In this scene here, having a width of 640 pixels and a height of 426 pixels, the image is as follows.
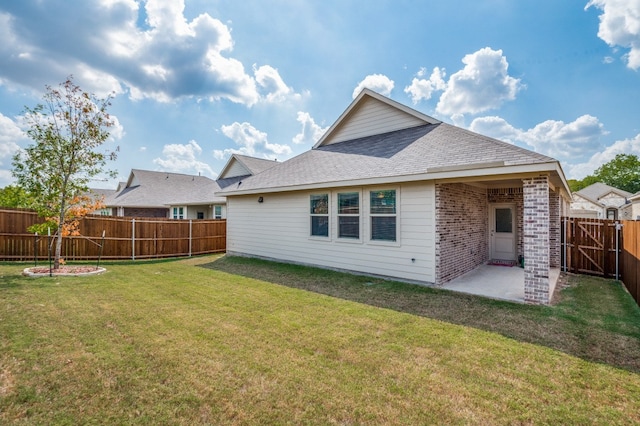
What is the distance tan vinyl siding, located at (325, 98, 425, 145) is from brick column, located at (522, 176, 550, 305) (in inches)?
222

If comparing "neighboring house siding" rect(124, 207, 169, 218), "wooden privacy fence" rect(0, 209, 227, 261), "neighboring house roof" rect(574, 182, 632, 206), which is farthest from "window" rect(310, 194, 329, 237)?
"neighboring house roof" rect(574, 182, 632, 206)

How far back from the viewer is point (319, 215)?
966 cm

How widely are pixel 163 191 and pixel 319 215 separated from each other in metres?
19.3

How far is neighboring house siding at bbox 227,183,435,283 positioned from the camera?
7359 mm

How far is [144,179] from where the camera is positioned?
24781 millimetres

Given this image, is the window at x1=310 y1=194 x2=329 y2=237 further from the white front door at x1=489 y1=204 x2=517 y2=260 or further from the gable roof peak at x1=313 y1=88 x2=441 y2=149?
the white front door at x1=489 y1=204 x2=517 y2=260

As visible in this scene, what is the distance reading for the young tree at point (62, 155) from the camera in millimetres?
8523

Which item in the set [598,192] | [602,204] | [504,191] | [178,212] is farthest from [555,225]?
[598,192]

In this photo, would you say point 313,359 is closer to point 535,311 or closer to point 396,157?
point 535,311

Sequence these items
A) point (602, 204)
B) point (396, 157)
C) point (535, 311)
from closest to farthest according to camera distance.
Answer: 1. point (535, 311)
2. point (396, 157)
3. point (602, 204)

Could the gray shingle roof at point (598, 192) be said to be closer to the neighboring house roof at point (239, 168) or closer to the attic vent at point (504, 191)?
the attic vent at point (504, 191)

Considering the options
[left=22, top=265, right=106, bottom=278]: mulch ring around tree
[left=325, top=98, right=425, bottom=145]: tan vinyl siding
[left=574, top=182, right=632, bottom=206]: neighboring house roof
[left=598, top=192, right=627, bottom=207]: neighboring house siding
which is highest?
[left=325, top=98, right=425, bottom=145]: tan vinyl siding

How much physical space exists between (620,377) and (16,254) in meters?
15.8

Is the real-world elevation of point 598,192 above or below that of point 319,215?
above
